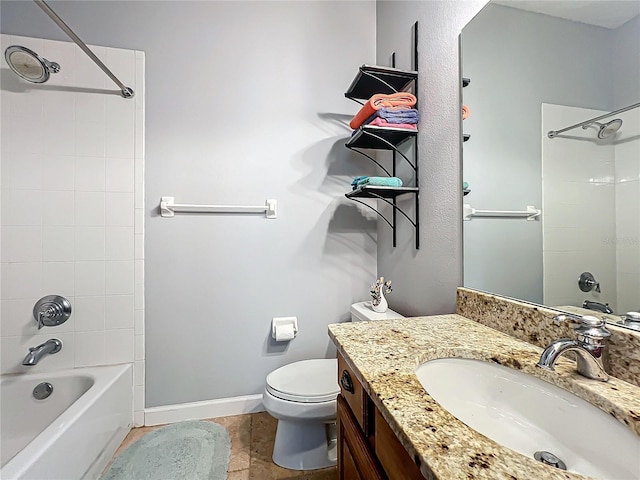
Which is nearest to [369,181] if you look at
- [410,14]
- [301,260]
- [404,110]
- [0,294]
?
[404,110]

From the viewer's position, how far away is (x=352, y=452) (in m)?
0.76

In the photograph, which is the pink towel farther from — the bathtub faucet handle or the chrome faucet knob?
the bathtub faucet handle

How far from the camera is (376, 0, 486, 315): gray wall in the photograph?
1.14 metres

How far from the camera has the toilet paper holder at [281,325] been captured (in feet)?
5.55

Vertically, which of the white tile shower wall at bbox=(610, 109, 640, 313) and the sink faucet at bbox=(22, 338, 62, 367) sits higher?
the white tile shower wall at bbox=(610, 109, 640, 313)

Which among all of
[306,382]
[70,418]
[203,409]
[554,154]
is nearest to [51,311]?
[70,418]

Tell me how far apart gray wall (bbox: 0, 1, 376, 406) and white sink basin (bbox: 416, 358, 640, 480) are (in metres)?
1.16

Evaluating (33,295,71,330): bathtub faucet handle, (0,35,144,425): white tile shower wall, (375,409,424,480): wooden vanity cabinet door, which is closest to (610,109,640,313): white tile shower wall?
(375,409,424,480): wooden vanity cabinet door

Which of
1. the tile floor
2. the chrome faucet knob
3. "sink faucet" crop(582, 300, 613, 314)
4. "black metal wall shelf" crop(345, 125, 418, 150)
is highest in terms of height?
"black metal wall shelf" crop(345, 125, 418, 150)

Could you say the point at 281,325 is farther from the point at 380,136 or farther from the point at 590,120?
the point at 590,120

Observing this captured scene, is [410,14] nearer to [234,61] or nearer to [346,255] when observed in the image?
[234,61]

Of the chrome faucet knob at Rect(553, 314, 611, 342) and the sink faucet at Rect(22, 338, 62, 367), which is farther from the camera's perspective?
the sink faucet at Rect(22, 338, 62, 367)

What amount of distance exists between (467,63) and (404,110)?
319mm

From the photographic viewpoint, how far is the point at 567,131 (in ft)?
2.46
